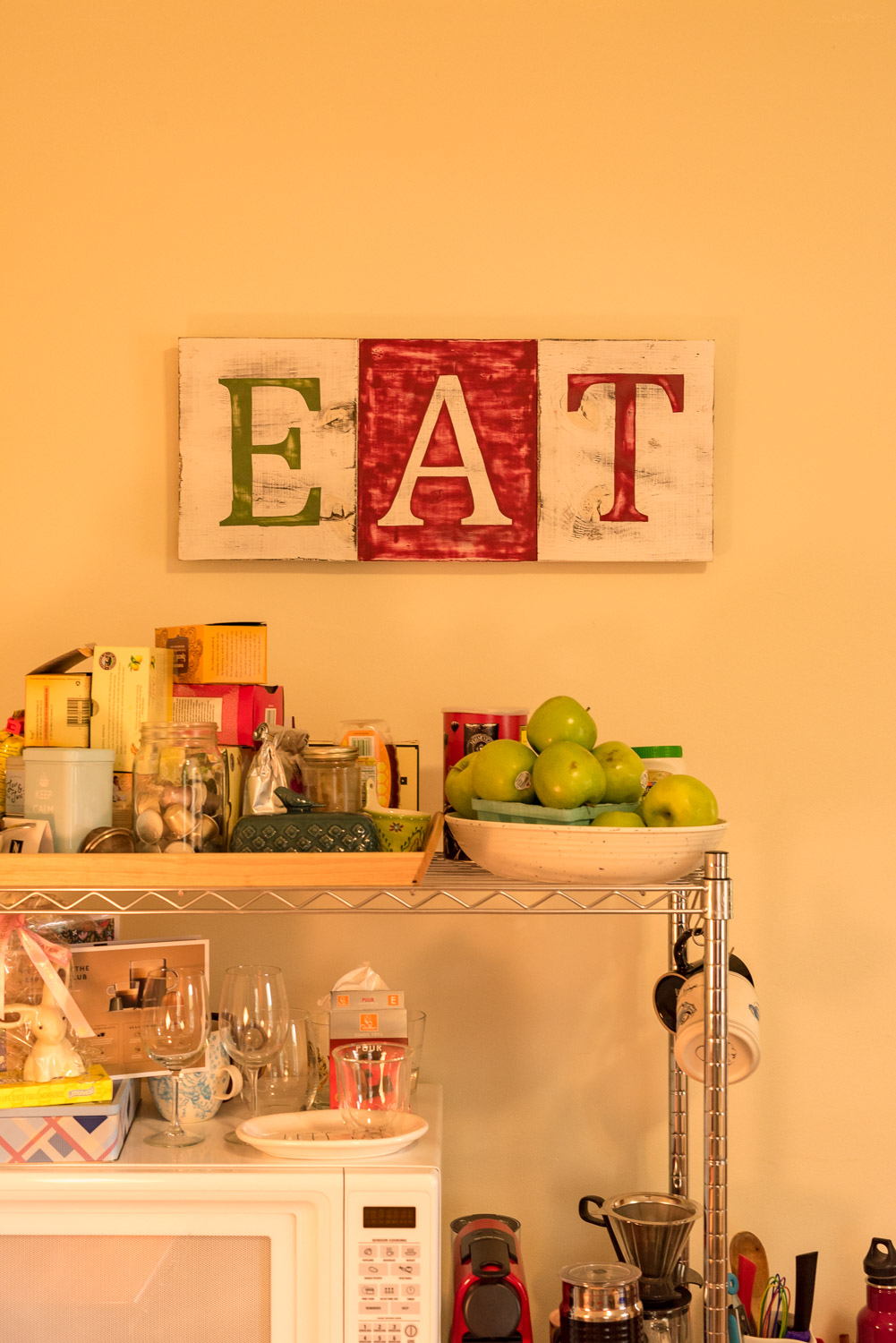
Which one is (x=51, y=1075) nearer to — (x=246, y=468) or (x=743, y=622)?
(x=246, y=468)

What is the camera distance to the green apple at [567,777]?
1.22m

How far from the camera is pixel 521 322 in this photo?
1702 mm

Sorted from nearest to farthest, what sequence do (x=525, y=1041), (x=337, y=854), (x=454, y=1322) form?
(x=337, y=854), (x=454, y=1322), (x=525, y=1041)

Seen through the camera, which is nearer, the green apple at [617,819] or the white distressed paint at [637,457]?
the green apple at [617,819]

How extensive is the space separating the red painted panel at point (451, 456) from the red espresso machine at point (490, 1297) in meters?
A: 0.97

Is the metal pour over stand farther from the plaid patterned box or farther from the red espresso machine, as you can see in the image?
the plaid patterned box

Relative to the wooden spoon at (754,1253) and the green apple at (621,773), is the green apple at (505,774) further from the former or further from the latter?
the wooden spoon at (754,1253)

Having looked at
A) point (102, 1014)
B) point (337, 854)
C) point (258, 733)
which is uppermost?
point (258, 733)

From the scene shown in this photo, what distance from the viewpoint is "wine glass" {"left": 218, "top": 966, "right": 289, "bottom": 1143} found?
1344mm

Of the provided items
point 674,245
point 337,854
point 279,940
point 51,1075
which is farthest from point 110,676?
point 674,245

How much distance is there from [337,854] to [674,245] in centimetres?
112

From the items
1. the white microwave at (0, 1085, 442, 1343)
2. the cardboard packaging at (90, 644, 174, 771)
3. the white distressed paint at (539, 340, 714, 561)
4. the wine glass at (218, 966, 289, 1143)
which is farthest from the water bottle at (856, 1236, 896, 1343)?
the cardboard packaging at (90, 644, 174, 771)

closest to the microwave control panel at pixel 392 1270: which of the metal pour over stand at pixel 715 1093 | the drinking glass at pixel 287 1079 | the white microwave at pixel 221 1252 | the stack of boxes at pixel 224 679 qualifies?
the white microwave at pixel 221 1252

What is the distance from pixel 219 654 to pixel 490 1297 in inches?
33.4
